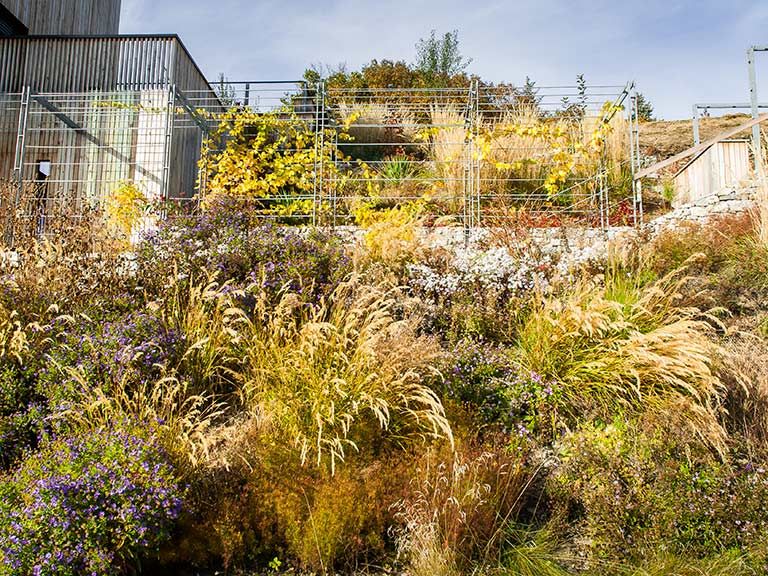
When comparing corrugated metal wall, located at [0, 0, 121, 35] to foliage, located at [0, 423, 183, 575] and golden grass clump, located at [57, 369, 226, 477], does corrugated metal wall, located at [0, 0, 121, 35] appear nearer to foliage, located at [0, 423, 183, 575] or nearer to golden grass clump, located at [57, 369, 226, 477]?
golden grass clump, located at [57, 369, 226, 477]

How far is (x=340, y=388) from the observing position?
11.8 ft

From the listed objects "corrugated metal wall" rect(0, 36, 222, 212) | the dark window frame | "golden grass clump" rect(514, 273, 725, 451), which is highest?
the dark window frame

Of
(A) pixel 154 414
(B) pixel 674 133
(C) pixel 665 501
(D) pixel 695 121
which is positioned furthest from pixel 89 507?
(B) pixel 674 133

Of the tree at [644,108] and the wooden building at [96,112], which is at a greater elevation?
the tree at [644,108]

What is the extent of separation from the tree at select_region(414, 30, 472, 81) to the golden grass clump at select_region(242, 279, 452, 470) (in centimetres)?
1432

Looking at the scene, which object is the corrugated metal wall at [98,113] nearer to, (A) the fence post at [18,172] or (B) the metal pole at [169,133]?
(A) the fence post at [18,172]

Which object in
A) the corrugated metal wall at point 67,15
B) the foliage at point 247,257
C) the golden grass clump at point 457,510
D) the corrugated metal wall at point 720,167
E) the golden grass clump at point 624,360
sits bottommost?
the golden grass clump at point 457,510

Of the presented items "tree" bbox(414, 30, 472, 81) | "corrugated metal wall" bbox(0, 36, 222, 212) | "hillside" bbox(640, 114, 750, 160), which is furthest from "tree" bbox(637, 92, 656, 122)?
"corrugated metal wall" bbox(0, 36, 222, 212)

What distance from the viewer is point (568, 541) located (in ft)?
10.6

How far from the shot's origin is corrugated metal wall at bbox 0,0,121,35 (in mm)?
12422

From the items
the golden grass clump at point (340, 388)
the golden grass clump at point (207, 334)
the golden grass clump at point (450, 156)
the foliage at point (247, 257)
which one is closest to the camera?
the golden grass clump at point (340, 388)

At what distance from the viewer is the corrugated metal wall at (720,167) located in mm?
7914

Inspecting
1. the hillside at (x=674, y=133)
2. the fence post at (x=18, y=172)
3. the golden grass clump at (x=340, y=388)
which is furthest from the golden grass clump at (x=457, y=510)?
the hillside at (x=674, y=133)

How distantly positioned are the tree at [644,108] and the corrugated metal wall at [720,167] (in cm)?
1110
